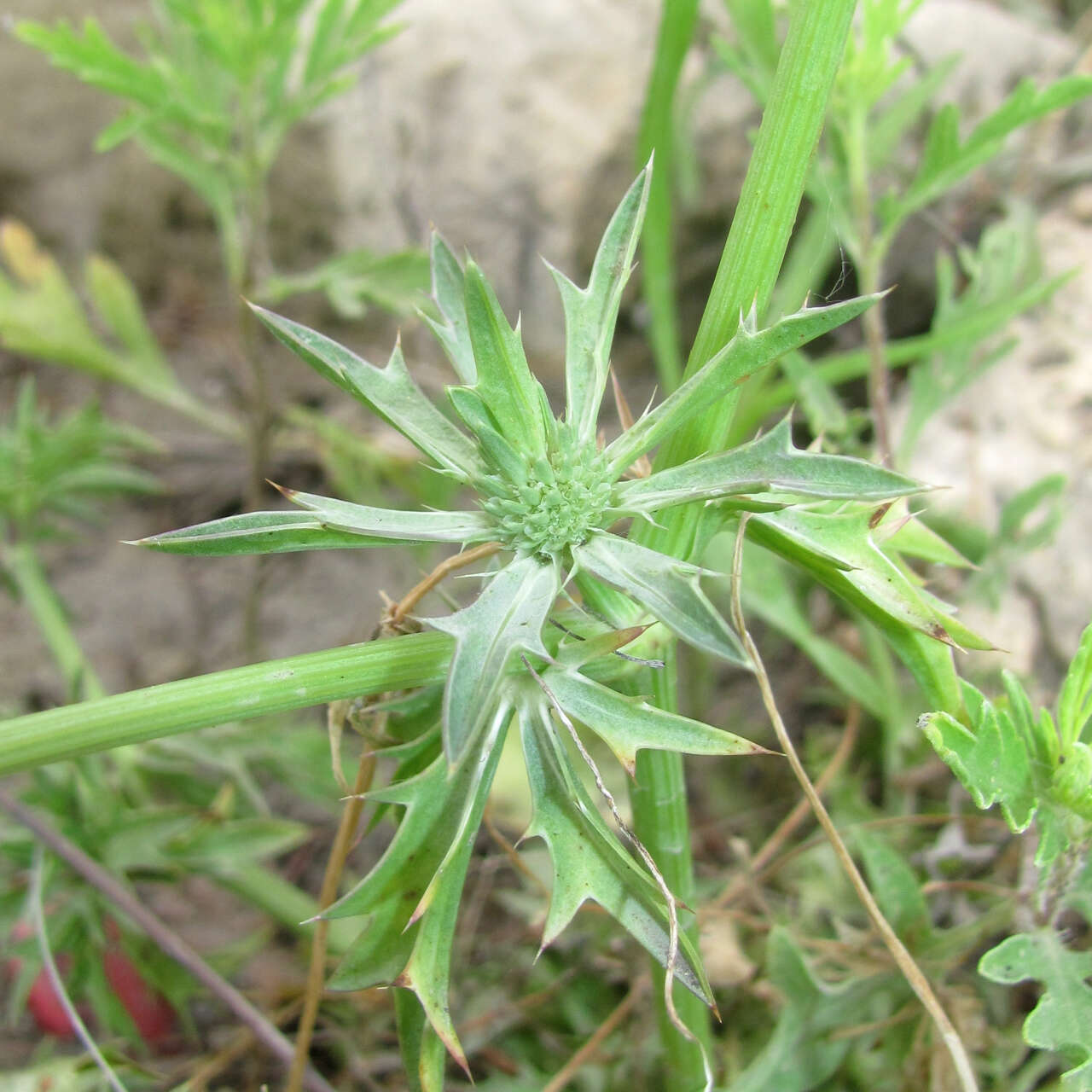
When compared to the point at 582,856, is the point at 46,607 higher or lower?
lower

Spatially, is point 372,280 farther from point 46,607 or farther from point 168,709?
point 168,709

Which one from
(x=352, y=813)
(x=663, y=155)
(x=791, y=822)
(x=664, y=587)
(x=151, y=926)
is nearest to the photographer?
(x=664, y=587)

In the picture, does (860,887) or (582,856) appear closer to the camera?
(582,856)

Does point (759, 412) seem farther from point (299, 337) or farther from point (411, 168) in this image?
point (411, 168)

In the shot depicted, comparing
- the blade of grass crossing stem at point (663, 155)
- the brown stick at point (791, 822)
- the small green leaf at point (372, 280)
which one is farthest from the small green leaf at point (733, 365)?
the small green leaf at point (372, 280)

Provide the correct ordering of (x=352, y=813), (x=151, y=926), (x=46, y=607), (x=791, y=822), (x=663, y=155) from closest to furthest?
(x=352, y=813)
(x=151, y=926)
(x=791, y=822)
(x=663, y=155)
(x=46, y=607)

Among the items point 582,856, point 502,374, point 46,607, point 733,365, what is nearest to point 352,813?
point 582,856

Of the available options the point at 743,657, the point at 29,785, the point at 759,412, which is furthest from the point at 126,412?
the point at 743,657
